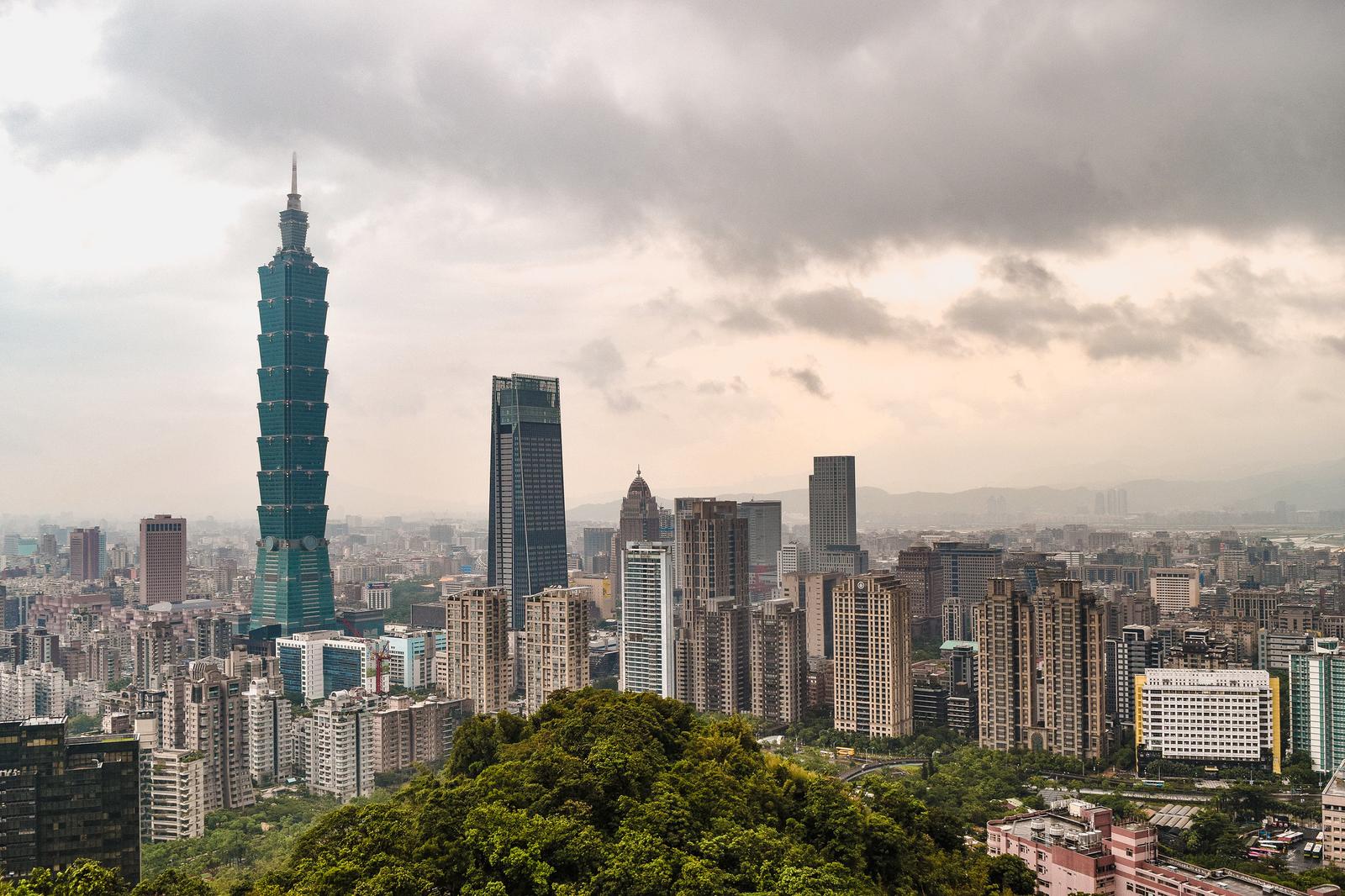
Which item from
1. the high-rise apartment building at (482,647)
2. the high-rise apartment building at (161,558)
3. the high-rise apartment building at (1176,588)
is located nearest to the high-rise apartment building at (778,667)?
the high-rise apartment building at (482,647)

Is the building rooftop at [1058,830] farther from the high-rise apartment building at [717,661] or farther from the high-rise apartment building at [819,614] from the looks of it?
the high-rise apartment building at [819,614]

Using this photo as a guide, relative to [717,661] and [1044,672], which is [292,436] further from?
[1044,672]

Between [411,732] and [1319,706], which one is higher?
[1319,706]

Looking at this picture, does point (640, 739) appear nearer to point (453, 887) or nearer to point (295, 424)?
point (453, 887)

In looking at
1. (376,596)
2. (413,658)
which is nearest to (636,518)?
(376,596)

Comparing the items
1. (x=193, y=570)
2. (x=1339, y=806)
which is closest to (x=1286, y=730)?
(x=1339, y=806)

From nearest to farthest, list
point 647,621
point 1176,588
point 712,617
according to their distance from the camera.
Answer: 1. point 647,621
2. point 712,617
3. point 1176,588
